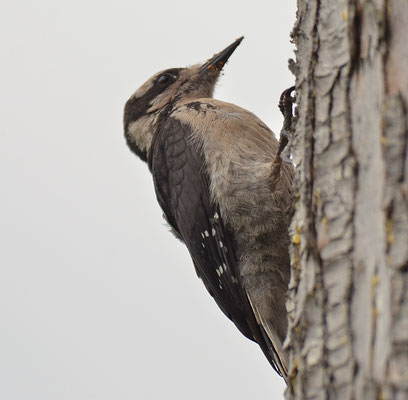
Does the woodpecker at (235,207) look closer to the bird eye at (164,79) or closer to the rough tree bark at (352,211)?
the bird eye at (164,79)

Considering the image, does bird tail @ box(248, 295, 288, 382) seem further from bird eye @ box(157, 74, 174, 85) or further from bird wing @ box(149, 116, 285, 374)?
bird eye @ box(157, 74, 174, 85)

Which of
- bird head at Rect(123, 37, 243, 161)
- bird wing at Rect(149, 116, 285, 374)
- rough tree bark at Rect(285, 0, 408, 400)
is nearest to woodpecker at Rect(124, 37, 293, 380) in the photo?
bird wing at Rect(149, 116, 285, 374)

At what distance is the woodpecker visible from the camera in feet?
12.6

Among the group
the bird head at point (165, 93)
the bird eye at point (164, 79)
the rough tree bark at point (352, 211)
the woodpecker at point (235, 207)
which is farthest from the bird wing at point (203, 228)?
the rough tree bark at point (352, 211)

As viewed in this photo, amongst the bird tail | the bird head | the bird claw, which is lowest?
the bird tail

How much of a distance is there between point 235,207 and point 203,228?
255 mm

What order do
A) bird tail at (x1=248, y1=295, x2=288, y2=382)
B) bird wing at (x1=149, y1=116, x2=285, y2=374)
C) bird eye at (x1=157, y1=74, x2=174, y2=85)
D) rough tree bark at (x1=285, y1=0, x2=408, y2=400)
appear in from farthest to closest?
bird eye at (x1=157, y1=74, x2=174, y2=85) < bird wing at (x1=149, y1=116, x2=285, y2=374) < bird tail at (x1=248, y1=295, x2=288, y2=382) < rough tree bark at (x1=285, y1=0, x2=408, y2=400)

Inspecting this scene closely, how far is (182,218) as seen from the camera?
4.13 meters

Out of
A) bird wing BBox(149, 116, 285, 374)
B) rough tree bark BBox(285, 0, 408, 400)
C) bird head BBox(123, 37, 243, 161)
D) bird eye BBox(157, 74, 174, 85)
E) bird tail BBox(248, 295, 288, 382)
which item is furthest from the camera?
bird eye BBox(157, 74, 174, 85)

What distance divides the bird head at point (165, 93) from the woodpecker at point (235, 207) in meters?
0.82

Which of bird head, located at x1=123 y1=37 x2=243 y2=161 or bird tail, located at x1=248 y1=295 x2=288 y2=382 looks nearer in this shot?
bird tail, located at x1=248 y1=295 x2=288 y2=382

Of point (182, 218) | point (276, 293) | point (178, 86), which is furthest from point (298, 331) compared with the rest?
point (178, 86)

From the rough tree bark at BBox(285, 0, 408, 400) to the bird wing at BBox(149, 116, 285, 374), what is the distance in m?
1.67

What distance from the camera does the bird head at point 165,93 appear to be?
17.1 ft
